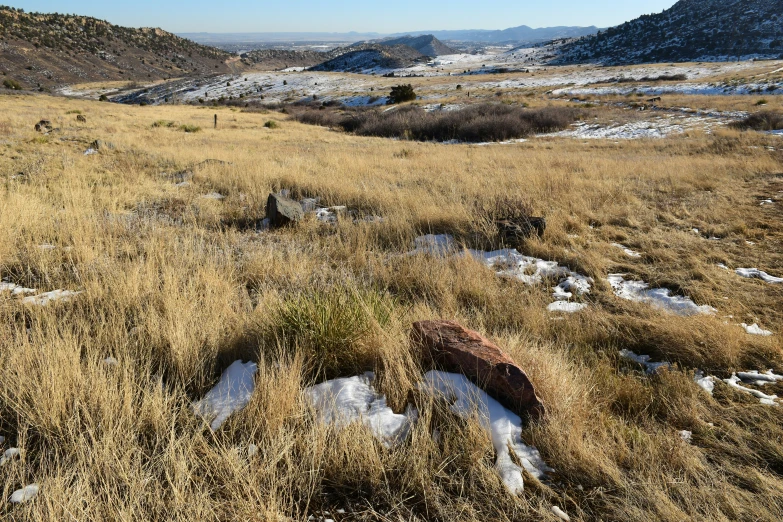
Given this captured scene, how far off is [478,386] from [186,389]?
1623 millimetres

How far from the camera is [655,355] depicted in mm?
3121

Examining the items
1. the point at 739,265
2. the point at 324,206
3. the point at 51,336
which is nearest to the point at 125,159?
the point at 324,206

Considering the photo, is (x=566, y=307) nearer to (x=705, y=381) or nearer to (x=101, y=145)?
(x=705, y=381)

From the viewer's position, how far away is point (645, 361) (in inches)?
121

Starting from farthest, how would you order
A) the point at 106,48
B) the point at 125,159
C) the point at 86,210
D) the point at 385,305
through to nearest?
the point at 106,48 < the point at 125,159 < the point at 86,210 < the point at 385,305

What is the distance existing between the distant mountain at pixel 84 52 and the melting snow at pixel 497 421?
219 ft

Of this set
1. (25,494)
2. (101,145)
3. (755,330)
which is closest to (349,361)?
(25,494)

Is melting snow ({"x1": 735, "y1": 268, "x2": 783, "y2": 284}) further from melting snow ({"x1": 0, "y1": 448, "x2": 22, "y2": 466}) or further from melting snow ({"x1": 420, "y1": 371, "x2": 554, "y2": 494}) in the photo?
melting snow ({"x1": 0, "y1": 448, "x2": 22, "y2": 466})

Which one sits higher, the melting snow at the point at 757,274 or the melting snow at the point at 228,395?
the melting snow at the point at 228,395

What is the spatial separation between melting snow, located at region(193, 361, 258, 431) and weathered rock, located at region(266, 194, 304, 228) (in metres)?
3.51

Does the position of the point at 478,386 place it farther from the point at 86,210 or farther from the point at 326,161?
the point at 326,161

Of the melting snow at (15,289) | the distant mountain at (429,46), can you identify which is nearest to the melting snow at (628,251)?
the melting snow at (15,289)

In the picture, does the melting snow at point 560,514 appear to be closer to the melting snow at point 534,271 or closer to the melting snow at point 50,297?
the melting snow at point 534,271

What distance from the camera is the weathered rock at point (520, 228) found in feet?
17.8
